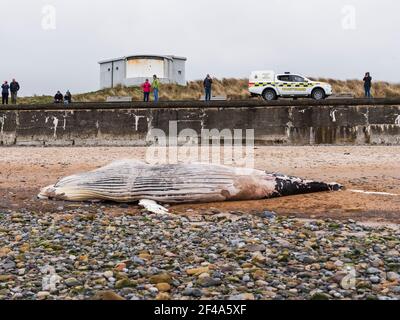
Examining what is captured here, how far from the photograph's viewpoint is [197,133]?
2186cm

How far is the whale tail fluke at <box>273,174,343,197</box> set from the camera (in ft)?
28.8

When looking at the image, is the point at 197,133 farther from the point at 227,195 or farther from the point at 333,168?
the point at 227,195

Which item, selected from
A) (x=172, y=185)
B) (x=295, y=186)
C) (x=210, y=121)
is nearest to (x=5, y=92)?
(x=210, y=121)

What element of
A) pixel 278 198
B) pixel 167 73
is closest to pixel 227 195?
pixel 278 198

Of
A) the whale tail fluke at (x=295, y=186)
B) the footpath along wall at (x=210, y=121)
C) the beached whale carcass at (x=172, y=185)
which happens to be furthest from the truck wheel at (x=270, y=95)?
the beached whale carcass at (x=172, y=185)

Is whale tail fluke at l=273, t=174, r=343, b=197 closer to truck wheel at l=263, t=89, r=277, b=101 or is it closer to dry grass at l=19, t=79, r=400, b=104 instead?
truck wheel at l=263, t=89, r=277, b=101

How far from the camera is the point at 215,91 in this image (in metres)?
38.4

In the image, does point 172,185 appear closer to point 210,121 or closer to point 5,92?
point 210,121

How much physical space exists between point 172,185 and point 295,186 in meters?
2.13

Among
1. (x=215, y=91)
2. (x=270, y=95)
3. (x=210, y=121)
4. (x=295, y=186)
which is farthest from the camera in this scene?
(x=215, y=91)

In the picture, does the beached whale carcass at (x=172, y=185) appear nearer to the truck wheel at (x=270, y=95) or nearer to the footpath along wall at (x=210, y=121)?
the footpath along wall at (x=210, y=121)

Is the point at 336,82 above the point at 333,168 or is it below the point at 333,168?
above

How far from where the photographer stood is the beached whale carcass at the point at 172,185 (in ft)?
27.8
